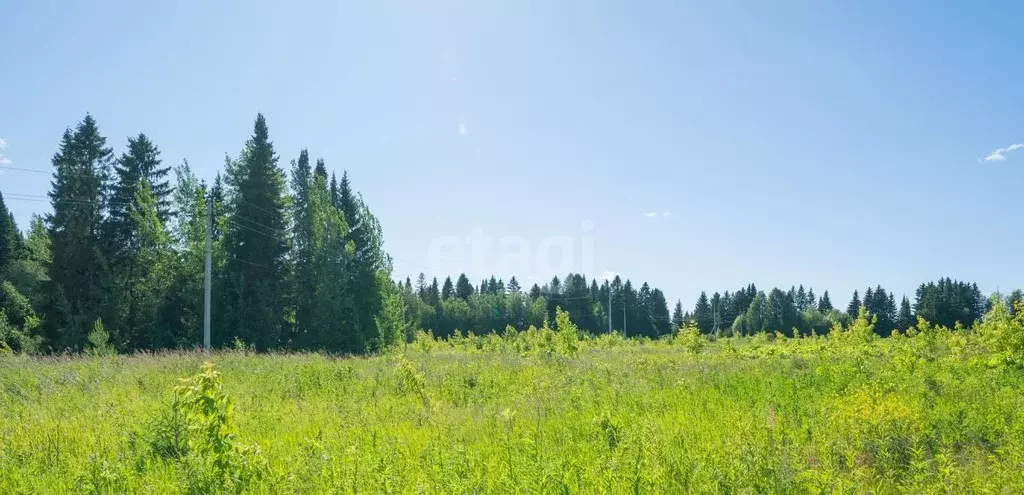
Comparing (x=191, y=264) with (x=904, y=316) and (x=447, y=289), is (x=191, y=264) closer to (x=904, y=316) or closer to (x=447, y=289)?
(x=447, y=289)

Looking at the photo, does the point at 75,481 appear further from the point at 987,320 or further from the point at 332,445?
the point at 987,320

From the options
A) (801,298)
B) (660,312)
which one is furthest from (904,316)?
(660,312)

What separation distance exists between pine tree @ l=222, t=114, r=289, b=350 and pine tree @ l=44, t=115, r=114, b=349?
243 inches

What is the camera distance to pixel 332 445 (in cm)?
648

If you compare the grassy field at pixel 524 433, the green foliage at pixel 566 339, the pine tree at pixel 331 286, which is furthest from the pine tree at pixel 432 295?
the grassy field at pixel 524 433

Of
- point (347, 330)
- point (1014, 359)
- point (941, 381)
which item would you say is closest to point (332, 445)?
point (941, 381)

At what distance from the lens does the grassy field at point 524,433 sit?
16.1 ft

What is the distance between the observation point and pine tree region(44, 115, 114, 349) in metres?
28.1

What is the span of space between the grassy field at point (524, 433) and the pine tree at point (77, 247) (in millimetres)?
18760

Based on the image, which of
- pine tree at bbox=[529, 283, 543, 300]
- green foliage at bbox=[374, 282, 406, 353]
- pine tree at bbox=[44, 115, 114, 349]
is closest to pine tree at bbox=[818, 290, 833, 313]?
pine tree at bbox=[529, 283, 543, 300]

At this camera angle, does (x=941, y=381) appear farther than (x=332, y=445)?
Yes

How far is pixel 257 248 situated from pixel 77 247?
344 inches

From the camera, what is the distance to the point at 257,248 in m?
31.7

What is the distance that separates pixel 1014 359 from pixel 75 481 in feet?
57.6
